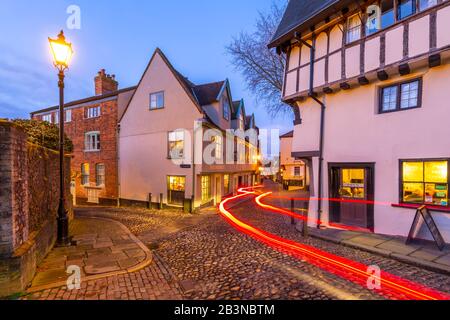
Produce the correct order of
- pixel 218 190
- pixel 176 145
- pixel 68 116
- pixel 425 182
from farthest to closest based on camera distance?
pixel 68 116
pixel 218 190
pixel 176 145
pixel 425 182

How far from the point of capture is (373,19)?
812 cm

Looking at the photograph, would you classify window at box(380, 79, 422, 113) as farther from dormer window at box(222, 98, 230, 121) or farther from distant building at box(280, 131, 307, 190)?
Answer: distant building at box(280, 131, 307, 190)

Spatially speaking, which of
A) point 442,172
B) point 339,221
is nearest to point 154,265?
A: point 339,221

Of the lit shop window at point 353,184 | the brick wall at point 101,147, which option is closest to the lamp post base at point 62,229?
the lit shop window at point 353,184

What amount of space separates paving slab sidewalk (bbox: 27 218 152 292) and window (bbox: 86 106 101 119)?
13318mm

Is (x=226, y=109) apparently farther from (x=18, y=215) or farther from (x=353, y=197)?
(x=18, y=215)

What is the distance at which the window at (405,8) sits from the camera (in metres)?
7.24

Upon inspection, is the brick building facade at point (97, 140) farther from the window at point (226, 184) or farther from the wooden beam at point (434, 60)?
the wooden beam at point (434, 60)

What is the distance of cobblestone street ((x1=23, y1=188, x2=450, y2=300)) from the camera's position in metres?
4.33

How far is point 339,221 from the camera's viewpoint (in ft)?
30.6

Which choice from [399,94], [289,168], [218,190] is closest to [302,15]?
[399,94]

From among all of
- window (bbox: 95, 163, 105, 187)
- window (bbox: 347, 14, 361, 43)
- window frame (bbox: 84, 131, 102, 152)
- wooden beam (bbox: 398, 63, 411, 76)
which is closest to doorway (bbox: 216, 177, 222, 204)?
window (bbox: 95, 163, 105, 187)

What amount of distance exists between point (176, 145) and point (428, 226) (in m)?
12.7

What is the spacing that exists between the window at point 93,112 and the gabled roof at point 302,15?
1539 centimetres
